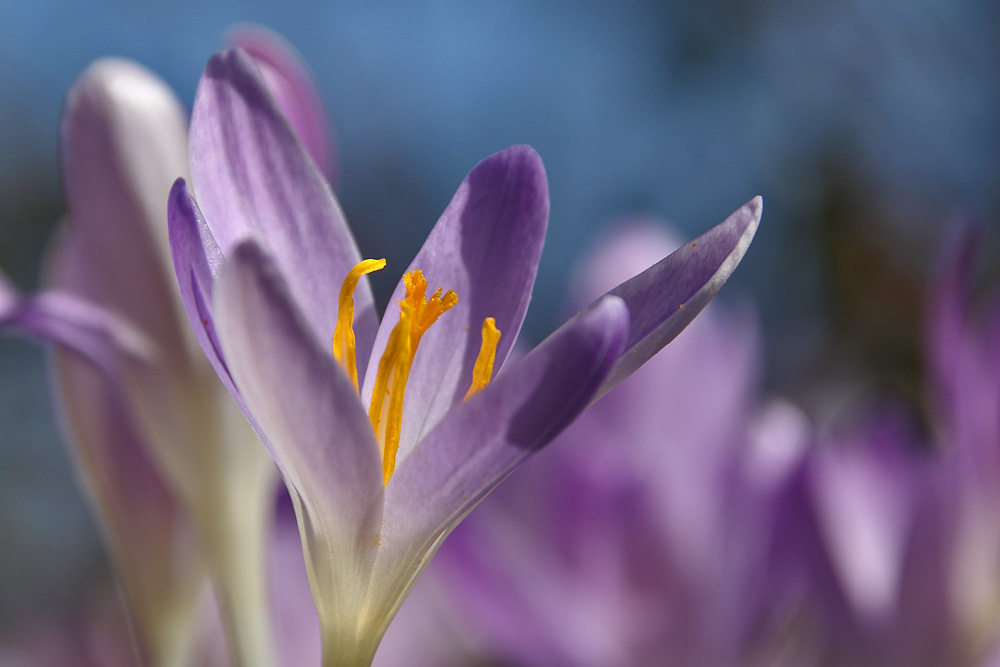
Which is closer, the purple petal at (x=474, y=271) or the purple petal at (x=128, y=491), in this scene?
the purple petal at (x=474, y=271)

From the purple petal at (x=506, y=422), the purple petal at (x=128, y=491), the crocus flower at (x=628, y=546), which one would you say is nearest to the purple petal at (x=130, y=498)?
the purple petal at (x=128, y=491)

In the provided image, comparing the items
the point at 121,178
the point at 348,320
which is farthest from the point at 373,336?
the point at 121,178

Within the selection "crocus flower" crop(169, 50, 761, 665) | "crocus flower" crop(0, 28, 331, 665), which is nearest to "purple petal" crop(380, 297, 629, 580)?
"crocus flower" crop(169, 50, 761, 665)

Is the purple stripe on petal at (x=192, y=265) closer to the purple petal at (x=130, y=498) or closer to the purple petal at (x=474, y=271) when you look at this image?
the purple petal at (x=474, y=271)

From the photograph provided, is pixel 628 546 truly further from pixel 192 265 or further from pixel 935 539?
pixel 192 265

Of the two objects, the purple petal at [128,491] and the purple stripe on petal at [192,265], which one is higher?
the purple stripe on petal at [192,265]

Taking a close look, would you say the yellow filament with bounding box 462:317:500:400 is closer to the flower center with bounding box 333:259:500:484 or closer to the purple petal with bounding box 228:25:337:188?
the flower center with bounding box 333:259:500:484

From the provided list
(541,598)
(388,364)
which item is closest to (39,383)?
(541,598)
